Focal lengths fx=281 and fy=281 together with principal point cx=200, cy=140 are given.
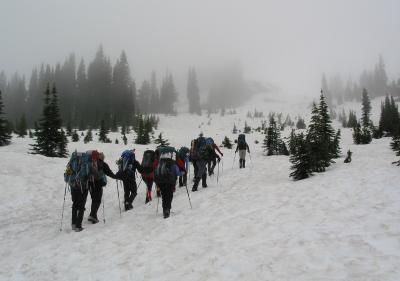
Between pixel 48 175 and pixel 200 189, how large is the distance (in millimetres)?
9428

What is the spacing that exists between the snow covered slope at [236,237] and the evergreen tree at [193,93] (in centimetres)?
13208

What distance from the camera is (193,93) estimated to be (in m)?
147

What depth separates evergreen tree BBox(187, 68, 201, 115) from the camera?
5663 inches

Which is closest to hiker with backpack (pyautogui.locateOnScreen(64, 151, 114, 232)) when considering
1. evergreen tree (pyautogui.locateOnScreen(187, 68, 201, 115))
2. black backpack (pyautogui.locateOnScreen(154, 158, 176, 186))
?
black backpack (pyautogui.locateOnScreen(154, 158, 176, 186))

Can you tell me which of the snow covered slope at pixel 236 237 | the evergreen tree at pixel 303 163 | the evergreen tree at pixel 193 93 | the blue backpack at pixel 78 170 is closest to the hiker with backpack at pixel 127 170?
the snow covered slope at pixel 236 237

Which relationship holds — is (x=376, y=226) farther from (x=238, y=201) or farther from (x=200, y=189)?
(x=200, y=189)

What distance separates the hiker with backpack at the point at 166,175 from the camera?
8391 mm

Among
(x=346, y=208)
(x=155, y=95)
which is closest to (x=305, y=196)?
(x=346, y=208)

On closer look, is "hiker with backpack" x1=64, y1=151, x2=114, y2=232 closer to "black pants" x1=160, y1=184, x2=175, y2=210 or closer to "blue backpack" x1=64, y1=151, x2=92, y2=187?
"blue backpack" x1=64, y1=151, x2=92, y2=187

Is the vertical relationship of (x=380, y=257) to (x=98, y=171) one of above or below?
below

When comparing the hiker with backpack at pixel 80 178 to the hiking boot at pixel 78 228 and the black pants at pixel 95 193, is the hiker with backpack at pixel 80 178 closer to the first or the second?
the hiking boot at pixel 78 228

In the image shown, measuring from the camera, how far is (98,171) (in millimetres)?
8922

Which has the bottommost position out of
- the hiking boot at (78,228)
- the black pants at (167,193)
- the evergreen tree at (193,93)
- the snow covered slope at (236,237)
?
the hiking boot at (78,228)

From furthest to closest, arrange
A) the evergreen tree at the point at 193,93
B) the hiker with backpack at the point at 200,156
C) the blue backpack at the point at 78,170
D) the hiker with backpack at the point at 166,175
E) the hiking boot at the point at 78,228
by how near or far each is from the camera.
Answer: the evergreen tree at the point at 193,93
the hiker with backpack at the point at 200,156
the blue backpack at the point at 78,170
the hiker with backpack at the point at 166,175
the hiking boot at the point at 78,228
